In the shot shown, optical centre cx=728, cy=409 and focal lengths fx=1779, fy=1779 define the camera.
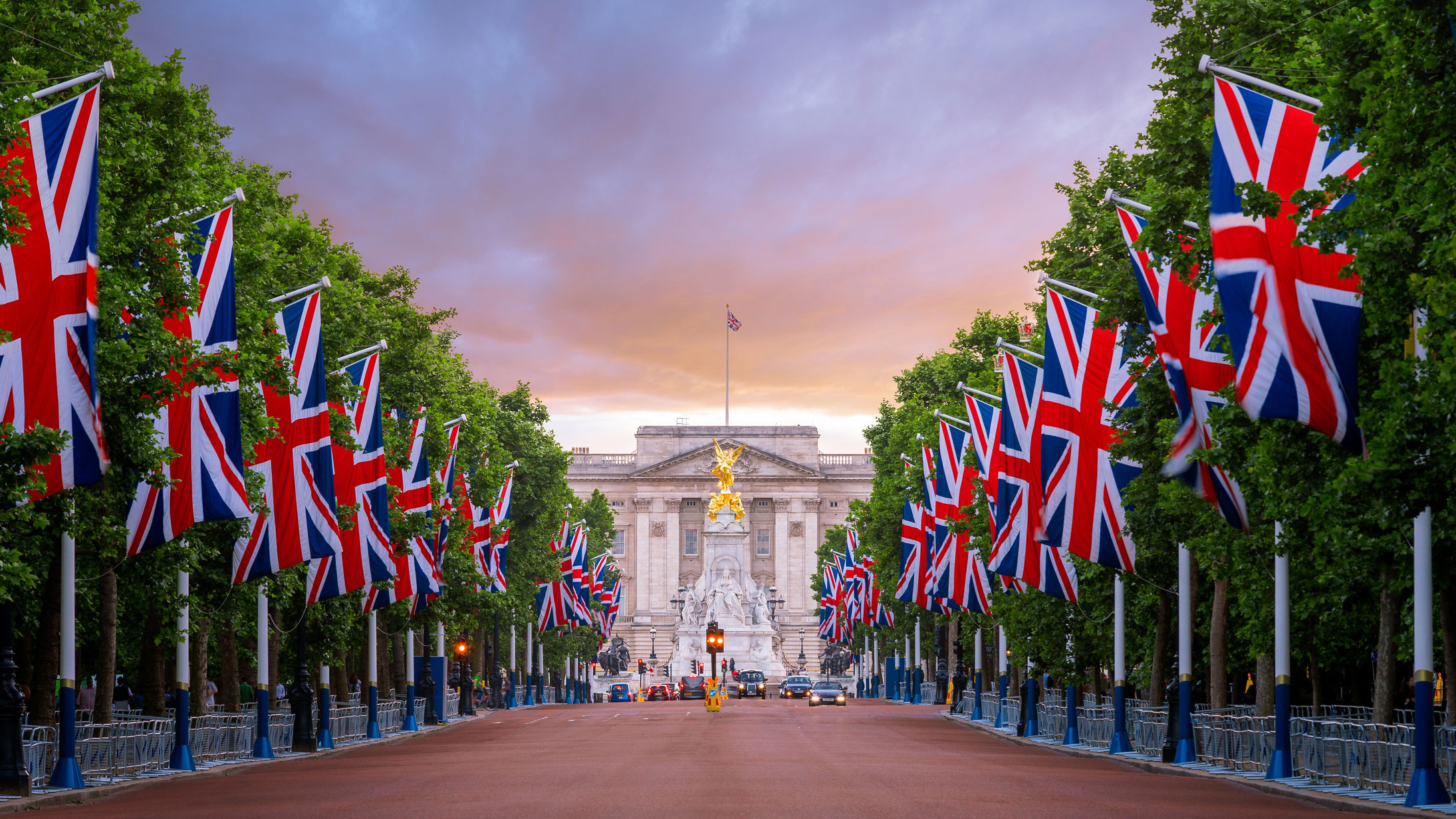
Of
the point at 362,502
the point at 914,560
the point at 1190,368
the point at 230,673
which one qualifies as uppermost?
the point at 1190,368

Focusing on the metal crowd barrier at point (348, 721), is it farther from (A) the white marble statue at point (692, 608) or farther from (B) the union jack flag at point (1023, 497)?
(A) the white marble statue at point (692, 608)

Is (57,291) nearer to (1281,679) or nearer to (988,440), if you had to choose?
(1281,679)

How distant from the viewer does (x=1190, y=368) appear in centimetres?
2455

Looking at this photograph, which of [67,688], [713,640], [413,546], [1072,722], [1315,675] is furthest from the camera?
[713,640]

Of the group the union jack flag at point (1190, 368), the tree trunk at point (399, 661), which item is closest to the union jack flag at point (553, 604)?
the tree trunk at point (399, 661)

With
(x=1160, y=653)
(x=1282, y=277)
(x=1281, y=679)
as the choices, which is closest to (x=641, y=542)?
(x=1160, y=653)

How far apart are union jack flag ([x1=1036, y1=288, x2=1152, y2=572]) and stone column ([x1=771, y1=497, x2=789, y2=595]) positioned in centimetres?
15635

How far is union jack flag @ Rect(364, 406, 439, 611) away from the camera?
141 ft

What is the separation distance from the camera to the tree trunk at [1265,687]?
31.7 m

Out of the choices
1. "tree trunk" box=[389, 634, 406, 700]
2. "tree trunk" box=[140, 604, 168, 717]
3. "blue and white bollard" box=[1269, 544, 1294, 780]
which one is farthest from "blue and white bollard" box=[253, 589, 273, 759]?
"tree trunk" box=[389, 634, 406, 700]

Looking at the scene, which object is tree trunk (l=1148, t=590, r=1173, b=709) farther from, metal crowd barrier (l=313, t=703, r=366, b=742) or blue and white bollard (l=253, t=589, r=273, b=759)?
metal crowd barrier (l=313, t=703, r=366, b=742)

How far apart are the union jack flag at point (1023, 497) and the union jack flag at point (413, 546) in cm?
1395

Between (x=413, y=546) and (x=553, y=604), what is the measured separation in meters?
36.5

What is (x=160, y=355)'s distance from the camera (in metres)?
24.3
